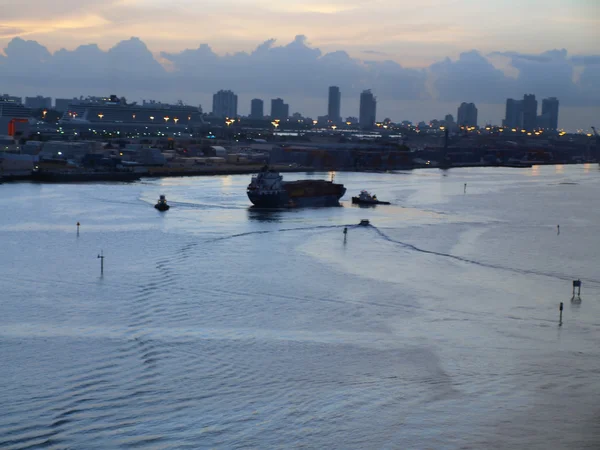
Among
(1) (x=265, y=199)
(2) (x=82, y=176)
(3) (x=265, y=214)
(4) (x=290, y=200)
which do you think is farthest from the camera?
(2) (x=82, y=176)

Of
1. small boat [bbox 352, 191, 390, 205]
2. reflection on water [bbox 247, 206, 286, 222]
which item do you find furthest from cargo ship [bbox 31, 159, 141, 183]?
small boat [bbox 352, 191, 390, 205]

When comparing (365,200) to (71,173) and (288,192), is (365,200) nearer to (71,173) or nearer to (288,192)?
(288,192)

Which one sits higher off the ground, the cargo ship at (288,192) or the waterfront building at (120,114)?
the waterfront building at (120,114)

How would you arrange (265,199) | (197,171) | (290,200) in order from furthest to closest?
1. (197,171)
2. (290,200)
3. (265,199)

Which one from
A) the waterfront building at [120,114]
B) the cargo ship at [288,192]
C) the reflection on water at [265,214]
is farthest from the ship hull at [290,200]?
the waterfront building at [120,114]

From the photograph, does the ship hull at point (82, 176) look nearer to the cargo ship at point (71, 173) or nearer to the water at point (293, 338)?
the cargo ship at point (71, 173)

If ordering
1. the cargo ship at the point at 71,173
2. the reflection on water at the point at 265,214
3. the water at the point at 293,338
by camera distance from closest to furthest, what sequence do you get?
the water at the point at 293,338, the reflection on water at the point at 265,214, the cargo ship at the point at 71,173

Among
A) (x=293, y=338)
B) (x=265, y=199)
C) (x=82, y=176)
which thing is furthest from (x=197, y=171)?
(x=293, y=338)
